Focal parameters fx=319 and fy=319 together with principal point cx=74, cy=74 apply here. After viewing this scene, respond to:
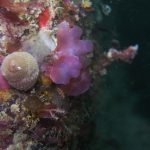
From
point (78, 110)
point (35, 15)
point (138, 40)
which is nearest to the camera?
point (35, 15)

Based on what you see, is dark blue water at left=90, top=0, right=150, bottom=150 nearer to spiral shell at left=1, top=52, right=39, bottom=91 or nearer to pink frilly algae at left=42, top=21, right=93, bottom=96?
pink frilly algae at left=42, top=21, right=93, bottom=96

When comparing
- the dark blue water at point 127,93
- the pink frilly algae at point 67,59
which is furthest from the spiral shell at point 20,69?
the dark blue water at point 127,93

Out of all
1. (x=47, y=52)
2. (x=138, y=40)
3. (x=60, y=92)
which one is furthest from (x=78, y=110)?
(x=138, y=40)

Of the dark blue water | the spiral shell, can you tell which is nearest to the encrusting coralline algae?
the spiral shell

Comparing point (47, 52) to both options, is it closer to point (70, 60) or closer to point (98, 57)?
point (70, 60)

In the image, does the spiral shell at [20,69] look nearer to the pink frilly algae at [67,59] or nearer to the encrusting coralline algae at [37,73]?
the encrusting coralline algae at [37,73]

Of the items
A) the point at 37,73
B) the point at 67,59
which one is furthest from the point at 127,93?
the point at 37,73
